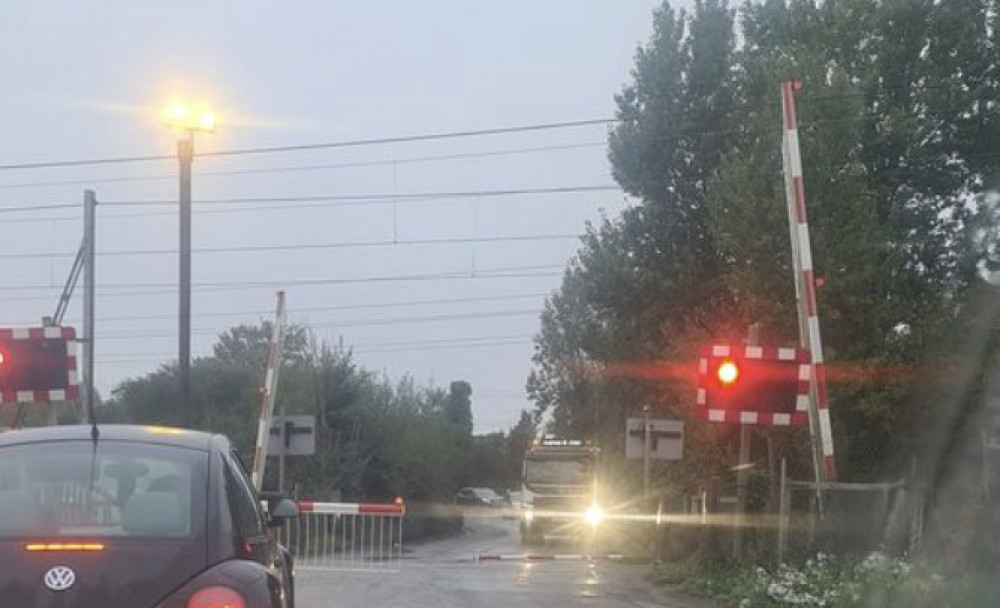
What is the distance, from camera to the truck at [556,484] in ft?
115

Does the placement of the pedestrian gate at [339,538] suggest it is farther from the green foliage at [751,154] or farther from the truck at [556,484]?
the truck at [556,484]

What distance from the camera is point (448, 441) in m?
54.1

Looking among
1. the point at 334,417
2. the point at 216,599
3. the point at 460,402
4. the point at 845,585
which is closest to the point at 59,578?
the point at 216,599

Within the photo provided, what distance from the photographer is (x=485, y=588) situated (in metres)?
14.3

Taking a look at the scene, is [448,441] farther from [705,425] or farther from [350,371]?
[705,425]

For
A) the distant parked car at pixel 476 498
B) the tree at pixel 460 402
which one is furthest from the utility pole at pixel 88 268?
the tree at pixel 460 402

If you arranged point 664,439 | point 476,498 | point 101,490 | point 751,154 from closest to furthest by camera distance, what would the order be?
point 101,490 → point 664,439 → point 751,154 → point 476,498

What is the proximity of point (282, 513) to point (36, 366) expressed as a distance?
12913mm

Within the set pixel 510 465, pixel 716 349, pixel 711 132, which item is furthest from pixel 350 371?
pixel 510 465

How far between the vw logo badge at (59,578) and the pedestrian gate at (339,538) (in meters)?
12.7

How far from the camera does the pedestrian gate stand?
18.5 metres

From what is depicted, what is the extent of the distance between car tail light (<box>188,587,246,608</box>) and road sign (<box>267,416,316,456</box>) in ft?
49.0

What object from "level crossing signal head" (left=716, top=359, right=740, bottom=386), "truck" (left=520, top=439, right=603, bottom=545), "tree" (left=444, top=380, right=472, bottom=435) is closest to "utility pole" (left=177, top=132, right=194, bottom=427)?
"level crossing signal head" (left=716, top=359, right=740, bottom=386)

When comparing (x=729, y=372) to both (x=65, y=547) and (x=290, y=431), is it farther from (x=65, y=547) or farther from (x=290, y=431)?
(x=65, y=547)
